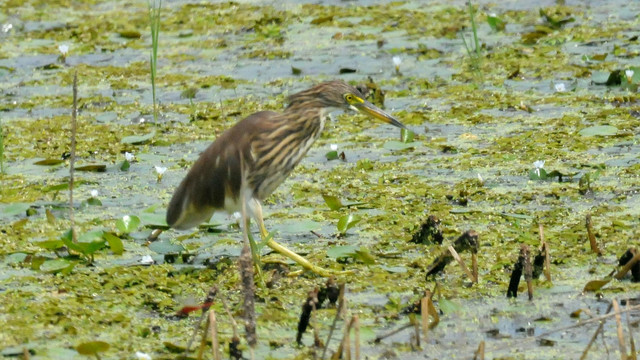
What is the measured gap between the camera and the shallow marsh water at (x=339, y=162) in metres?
5.27

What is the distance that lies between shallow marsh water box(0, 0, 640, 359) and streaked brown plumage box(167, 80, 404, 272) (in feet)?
0.85

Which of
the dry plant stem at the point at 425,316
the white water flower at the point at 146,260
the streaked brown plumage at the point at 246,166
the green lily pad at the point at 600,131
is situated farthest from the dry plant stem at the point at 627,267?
the green lily pad at the point at 600,131

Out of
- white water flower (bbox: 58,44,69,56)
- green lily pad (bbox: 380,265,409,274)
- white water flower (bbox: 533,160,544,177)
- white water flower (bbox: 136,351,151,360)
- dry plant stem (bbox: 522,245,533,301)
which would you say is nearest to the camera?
white water flower (bbox: 136,351,151,360)

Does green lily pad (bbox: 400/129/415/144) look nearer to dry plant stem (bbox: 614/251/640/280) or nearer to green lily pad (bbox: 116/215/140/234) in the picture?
green lily pad (bbox: 116/215/140/234)

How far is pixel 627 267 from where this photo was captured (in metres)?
5.35

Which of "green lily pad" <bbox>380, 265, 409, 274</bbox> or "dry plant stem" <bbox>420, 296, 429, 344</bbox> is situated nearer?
"dry plant stem" <bbox>420, 296, 429, 344</bbox>

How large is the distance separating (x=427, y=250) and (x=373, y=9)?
19.2 feet

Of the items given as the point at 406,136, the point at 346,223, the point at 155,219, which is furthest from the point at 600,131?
the point at 155,219

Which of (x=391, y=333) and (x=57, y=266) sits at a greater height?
(x=391, y=333)

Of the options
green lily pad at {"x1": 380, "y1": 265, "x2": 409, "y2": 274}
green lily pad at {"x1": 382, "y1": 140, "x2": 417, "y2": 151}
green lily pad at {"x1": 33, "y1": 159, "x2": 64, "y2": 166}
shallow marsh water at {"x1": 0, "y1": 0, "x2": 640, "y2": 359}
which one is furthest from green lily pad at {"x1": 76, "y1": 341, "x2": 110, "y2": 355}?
green lily pad at {"x1": 382, "y1": 140, "x2": 417, "y2": 151}

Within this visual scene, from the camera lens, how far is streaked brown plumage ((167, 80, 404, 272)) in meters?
6.05

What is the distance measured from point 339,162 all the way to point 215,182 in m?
1.92

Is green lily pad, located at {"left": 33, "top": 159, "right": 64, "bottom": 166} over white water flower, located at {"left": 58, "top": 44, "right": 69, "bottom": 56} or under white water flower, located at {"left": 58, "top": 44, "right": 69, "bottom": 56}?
under

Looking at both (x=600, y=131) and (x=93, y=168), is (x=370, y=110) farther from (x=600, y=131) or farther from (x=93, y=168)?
(x=93, y=168)
